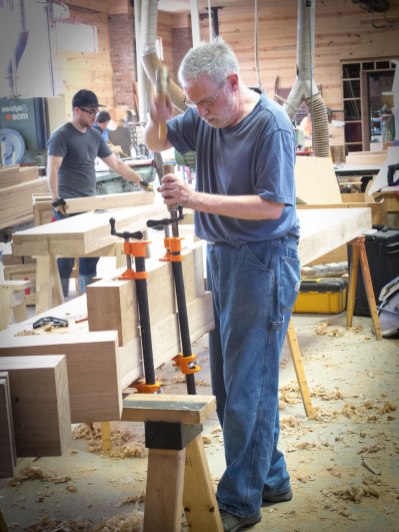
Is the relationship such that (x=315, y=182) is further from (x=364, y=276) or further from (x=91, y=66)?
(x=91, y=66)

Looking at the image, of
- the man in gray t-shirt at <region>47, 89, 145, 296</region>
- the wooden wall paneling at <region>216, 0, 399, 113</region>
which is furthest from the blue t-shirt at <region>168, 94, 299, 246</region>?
the wooden wall paneling at <region>216, 0, 399, 113</region>

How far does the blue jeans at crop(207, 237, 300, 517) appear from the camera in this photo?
8.30 ft

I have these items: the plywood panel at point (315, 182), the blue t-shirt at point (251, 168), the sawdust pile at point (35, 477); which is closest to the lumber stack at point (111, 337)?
the blue t-shirt at point (251, 168)

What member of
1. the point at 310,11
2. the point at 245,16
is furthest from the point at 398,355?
the point at 245,16

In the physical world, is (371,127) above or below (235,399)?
above

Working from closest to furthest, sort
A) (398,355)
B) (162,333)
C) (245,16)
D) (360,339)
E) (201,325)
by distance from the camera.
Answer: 1. (162,333)
2. (201,325)
3. (398,355)
4. (360,339)
5. (245,16)

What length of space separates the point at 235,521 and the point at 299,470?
1.91 feet

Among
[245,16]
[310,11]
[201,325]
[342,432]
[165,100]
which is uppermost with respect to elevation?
[245,16]

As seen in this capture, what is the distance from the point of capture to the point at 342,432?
3527 mm

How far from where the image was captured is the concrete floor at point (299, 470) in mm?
2766

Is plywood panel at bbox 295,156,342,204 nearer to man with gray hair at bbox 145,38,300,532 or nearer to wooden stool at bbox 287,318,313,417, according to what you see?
wooden stool at bbox 287,318,313,417

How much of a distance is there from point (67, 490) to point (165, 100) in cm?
153

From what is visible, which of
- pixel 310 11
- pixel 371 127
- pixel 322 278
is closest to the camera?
pixel 322 278

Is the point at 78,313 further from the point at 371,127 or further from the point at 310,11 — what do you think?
the point at 371,127
